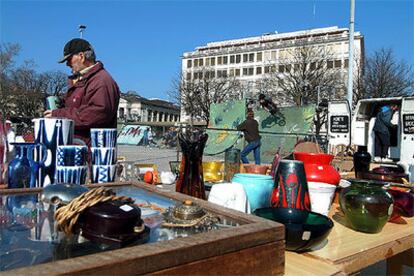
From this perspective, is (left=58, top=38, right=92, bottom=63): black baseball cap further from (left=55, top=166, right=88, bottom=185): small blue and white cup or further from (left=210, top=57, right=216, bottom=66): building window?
(left=210, top=57, right=216, bottom=66): building window

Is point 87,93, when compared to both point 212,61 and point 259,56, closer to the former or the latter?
point 259,56

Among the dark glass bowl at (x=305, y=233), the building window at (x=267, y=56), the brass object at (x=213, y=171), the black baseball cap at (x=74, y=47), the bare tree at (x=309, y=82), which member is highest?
the building window at (x=267, y=56)

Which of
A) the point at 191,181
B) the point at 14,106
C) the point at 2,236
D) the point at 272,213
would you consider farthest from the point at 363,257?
the point at 14,106

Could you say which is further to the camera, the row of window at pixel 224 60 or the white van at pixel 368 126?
the row of window at pixel 224 60

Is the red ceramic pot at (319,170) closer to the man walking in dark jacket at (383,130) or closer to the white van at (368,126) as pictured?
the white van at (368,126)

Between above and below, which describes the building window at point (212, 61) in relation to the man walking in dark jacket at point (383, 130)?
above

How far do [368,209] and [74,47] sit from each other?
6.09ft

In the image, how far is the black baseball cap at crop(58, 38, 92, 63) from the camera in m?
2.18

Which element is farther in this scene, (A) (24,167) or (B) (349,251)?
(A) (24,167)

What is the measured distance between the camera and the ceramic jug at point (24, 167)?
143 centimetres

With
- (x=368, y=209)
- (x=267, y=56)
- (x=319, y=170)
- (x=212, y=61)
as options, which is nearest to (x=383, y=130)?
(x=319, y=170)

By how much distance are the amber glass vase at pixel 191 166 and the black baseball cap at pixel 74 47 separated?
1.00m

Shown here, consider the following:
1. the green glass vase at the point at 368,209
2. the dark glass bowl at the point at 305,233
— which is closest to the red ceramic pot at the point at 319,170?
the green glass vase at the point at 368,209

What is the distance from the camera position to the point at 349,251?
125cm
